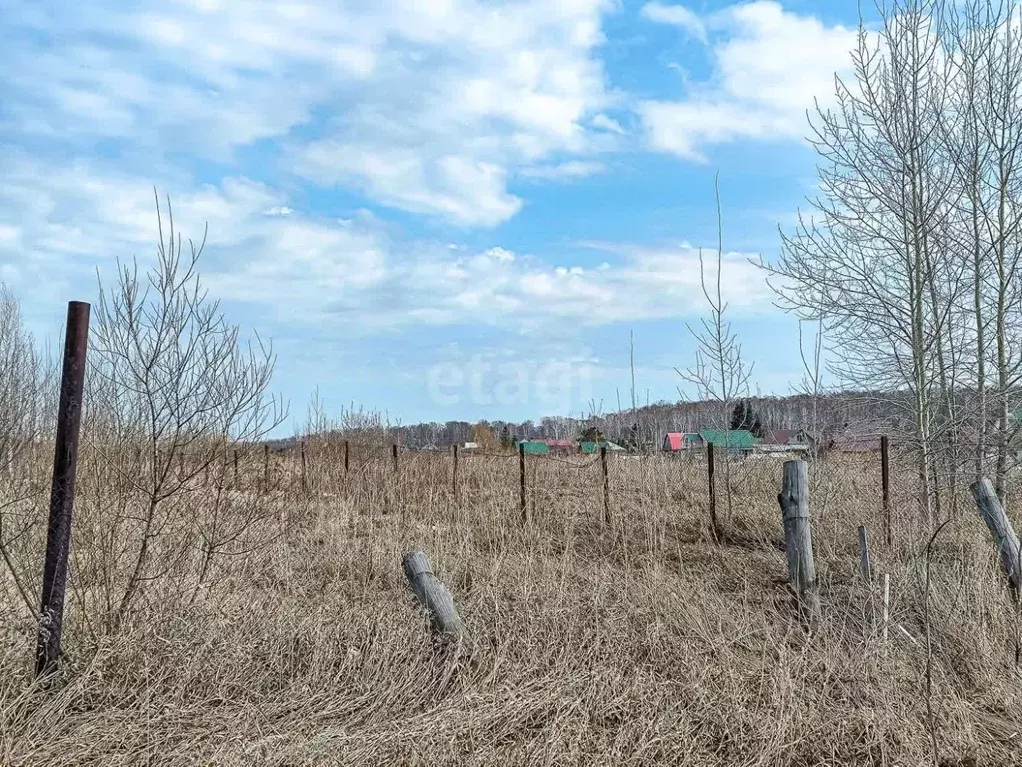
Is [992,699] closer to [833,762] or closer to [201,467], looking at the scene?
[833,762]

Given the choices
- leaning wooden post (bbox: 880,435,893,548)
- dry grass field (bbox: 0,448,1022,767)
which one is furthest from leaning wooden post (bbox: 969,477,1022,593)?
leaning wooden post (bbox: 880,435,893,548)

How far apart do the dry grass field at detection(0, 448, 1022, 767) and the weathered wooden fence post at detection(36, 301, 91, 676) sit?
16 cm

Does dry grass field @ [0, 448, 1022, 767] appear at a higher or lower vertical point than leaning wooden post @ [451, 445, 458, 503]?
lower

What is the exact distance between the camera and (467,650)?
4562 mm

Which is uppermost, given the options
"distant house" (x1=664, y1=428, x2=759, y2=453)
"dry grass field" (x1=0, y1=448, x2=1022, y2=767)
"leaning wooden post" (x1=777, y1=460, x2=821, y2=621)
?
"distant house" (x1=664, y1=428, x2=759, y2=453)

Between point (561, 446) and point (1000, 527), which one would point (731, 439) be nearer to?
point (561, 446)

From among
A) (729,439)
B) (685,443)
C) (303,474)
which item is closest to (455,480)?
(303,474)

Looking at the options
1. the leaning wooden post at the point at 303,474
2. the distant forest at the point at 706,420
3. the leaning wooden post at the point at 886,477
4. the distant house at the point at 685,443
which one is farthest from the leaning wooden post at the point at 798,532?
the leaning wooden post at the point at 303,474

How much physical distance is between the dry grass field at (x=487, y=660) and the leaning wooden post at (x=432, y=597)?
115mm

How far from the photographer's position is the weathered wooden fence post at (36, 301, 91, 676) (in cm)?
383

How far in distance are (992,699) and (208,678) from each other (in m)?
4.15

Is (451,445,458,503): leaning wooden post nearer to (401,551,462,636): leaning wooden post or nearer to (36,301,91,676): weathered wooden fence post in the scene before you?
(401,551,462,636): leaning wooden post

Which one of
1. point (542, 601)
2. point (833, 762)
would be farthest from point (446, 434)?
point (833, 762)

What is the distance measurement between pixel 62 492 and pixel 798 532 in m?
4.42
